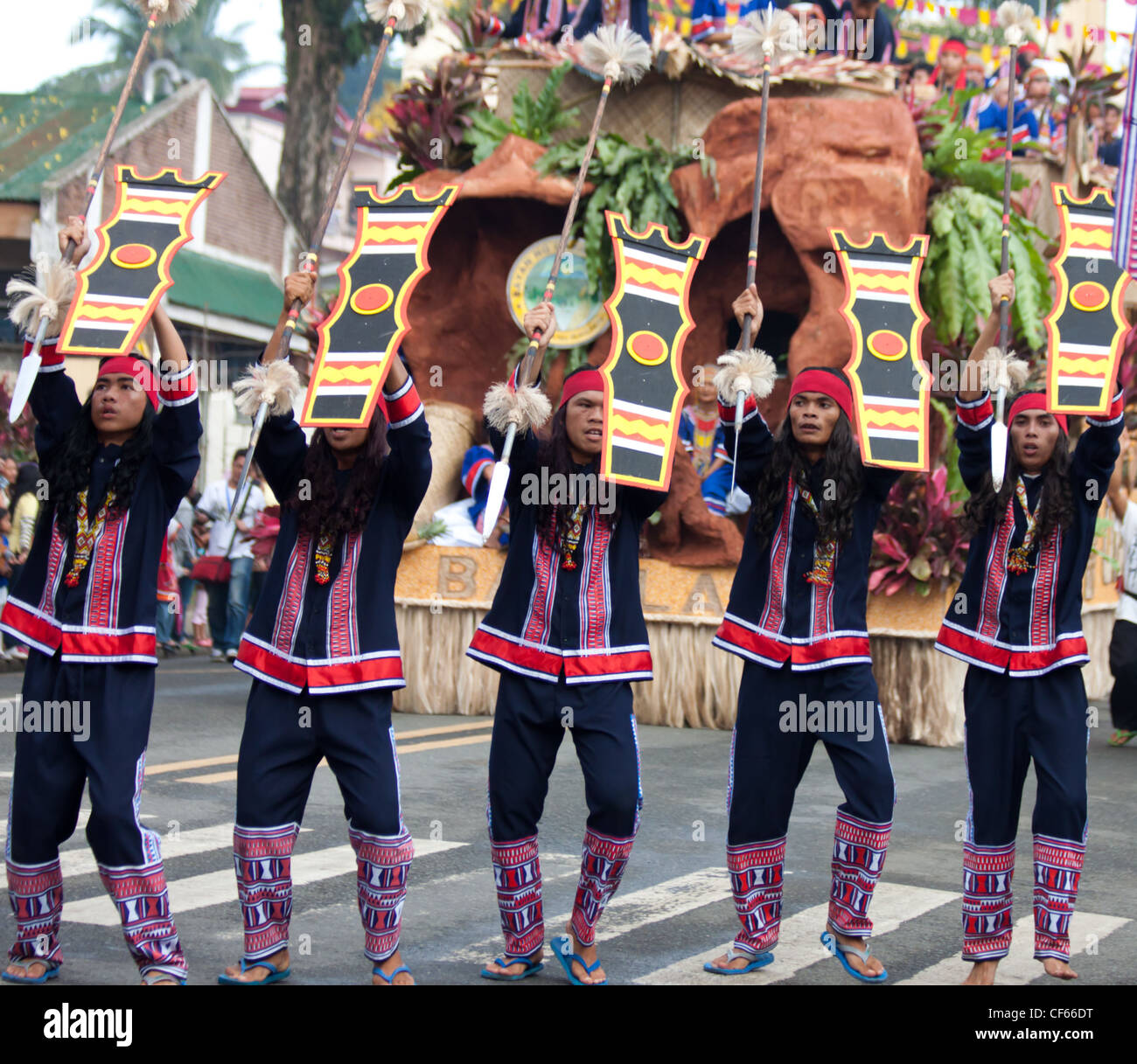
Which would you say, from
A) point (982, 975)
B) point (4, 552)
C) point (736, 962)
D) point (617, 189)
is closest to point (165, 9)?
point (736, 962)

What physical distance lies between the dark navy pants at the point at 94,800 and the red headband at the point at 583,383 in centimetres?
163

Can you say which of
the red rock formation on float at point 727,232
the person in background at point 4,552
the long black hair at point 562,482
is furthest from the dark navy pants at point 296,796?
the person in background at point 4,552

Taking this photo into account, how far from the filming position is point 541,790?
516 centimetres

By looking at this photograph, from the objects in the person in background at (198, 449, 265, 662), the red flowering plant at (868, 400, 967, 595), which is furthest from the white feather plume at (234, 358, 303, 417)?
the person in background at (198, 449, 265, 662)

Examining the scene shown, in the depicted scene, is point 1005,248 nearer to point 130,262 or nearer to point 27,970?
point 130,262

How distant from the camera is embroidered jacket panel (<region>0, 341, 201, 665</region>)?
4770mm

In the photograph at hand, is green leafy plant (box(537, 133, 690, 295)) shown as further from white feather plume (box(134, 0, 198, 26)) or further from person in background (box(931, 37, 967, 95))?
white feather plume (box(134, 0, 198, 26))

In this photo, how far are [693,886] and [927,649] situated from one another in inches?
180

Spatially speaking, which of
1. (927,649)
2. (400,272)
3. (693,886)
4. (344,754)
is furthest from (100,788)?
(927,649)

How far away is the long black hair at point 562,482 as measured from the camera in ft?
17.2

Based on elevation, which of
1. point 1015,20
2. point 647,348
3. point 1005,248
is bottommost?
point 647,348

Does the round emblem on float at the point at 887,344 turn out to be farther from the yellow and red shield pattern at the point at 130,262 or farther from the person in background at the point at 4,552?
the person in background at the point at 4,552

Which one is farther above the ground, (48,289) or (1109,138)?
(1109,138)

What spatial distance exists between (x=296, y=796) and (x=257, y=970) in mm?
528
